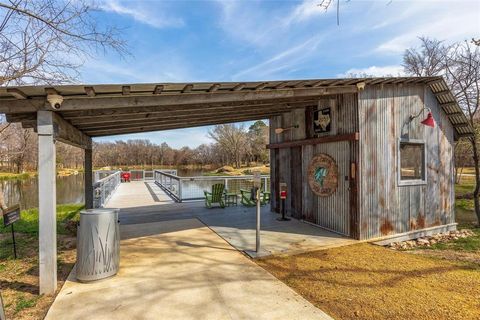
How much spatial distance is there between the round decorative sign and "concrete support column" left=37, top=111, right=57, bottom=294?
4.82m

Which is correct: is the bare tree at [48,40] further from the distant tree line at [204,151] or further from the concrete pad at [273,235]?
the distant tree line at [204,151]

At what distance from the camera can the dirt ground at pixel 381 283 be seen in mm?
2814

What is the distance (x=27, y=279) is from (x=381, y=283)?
461 centimetres

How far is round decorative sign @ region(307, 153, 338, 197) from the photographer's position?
18.9 ft

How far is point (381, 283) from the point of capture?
3.45 metres

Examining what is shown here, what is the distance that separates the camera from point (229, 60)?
1200 centimetres

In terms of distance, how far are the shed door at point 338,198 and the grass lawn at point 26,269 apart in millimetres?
4784

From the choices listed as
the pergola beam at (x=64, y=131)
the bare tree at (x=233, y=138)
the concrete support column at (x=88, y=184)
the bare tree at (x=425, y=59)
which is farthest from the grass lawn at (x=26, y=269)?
the bare tree at (x=233, y=138)

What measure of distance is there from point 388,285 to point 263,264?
1644 mm

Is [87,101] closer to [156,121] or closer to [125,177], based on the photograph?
[156,121]

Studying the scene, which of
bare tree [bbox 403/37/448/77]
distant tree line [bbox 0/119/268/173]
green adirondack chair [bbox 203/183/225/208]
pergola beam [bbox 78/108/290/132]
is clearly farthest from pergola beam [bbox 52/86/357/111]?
distant tree line [bbox 0/119/268/173]

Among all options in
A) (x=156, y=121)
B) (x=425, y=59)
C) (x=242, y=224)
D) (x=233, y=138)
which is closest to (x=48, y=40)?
(x=156, y=121)

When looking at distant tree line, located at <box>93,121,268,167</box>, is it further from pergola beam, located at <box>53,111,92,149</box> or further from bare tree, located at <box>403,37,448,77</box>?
pergola beam, located at <box>53,111,92,149</box>

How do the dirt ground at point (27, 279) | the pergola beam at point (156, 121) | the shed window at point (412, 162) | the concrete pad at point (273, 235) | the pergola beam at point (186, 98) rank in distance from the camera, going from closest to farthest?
the dirt ground at point (27, 279) < the pergola beam at point (186, 98) < the concrete pad at point (273, 235) < the shed window at point (412, 162) < the pergola beam at point (156, 121)
